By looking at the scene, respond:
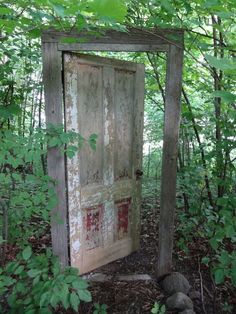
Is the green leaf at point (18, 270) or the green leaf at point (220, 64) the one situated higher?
the green leaf at point (220, 64)

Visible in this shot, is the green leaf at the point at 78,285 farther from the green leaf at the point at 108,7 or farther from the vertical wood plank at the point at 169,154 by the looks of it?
the vertical wood plank at the point at 169,154

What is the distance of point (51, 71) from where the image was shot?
2531 millimetres

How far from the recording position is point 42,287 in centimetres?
155

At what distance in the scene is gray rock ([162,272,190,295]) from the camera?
2.69 m

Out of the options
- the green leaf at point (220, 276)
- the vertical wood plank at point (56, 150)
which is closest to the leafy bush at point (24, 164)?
the vertical wood plank at point (56, 150)

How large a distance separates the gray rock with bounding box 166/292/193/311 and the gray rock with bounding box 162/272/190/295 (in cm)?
11

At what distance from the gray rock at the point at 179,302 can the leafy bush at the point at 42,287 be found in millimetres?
1167

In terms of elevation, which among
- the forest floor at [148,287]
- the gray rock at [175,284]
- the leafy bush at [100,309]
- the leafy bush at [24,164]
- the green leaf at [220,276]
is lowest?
the forest floor at [148,287]

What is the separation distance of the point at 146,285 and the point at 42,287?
1.50m

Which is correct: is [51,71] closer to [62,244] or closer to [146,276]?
[62,244]

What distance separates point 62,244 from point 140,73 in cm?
179

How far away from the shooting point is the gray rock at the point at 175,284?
8.84ft

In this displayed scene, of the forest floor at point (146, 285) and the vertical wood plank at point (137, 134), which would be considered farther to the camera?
the vertical wood plank at point (137, 134)

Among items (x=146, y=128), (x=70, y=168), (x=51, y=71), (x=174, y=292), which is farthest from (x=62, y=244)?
(x=146, y=128)
